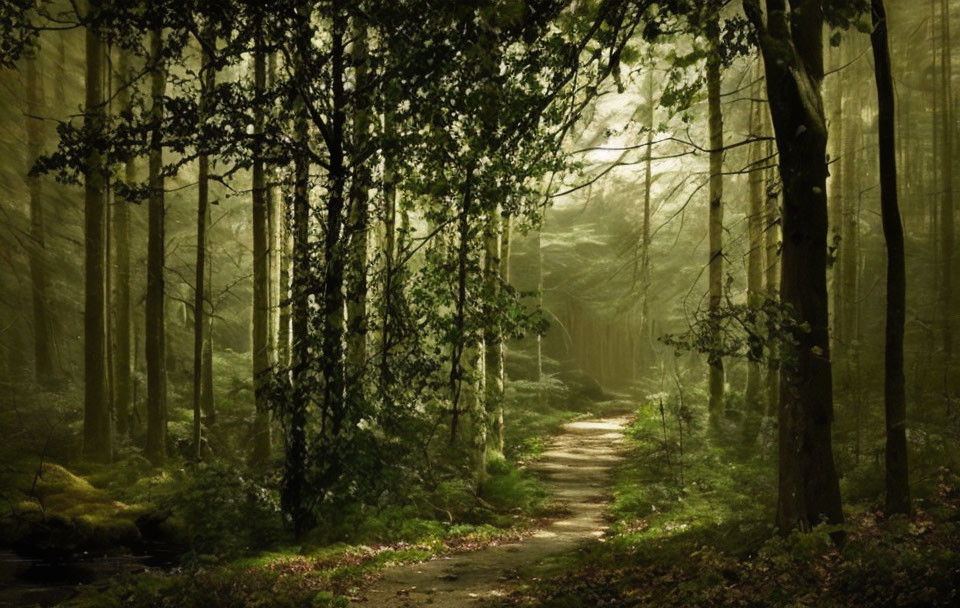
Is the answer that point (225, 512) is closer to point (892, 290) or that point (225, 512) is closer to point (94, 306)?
point (94, 306)

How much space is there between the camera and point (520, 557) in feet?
33.4

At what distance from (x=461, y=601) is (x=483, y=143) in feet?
16.9

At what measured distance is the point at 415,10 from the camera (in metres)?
6.16

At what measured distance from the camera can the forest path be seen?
8102 mm

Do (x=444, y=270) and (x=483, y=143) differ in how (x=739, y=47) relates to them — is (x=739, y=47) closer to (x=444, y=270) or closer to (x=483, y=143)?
(x=483, y=143)

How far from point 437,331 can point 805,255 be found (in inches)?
150

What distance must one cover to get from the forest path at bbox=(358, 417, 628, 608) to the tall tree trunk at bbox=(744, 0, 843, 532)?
3.75 metres

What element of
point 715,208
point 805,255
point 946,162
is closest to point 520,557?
point 805,255

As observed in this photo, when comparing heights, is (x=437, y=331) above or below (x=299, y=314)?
below

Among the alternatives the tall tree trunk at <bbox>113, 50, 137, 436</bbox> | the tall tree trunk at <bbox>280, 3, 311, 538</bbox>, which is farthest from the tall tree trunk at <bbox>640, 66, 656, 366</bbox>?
the tall tree trunk at <bbox>113, 50, 137, 436</bbox>

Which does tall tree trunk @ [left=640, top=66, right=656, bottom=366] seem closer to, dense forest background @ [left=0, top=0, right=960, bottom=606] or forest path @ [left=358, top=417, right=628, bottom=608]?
dense forest background @ [left=0, top=0, right=960, bottom=606]

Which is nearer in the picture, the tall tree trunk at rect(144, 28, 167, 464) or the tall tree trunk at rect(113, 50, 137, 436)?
the tall tree trunk at rect(144, 28, 167, 464)

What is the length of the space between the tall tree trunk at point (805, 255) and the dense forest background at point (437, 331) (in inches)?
1.2

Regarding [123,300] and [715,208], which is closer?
[715,208]
